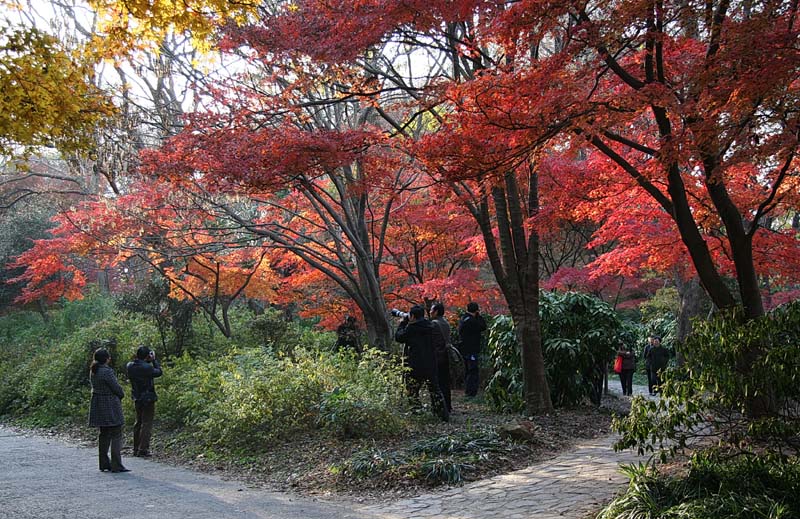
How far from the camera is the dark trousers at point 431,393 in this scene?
909 centimetres

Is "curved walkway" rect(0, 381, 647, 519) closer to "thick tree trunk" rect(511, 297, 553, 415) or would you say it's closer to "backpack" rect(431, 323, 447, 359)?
"thick tree trunk" rect(511, 297, 553, 415)

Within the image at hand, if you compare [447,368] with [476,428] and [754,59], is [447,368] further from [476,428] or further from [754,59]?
[754,59]

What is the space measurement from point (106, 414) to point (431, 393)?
14.3ft

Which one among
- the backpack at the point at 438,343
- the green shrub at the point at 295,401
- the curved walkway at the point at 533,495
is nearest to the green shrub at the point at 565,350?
the backpack at the point at 438,343

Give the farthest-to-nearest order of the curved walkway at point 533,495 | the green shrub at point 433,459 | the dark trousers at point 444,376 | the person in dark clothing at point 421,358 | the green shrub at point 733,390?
the dark trousers at point 444,376
the person in dark clothing at point 421,358
the green shrub at point 433,459
the curved walkway at point 533,495
the green shrub at point 733,390

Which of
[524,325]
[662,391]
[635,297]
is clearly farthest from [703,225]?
[635,297]

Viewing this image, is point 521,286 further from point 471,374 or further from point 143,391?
point 143,391

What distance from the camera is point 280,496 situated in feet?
22.1

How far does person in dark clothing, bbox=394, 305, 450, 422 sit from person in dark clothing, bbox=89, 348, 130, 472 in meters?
3.87

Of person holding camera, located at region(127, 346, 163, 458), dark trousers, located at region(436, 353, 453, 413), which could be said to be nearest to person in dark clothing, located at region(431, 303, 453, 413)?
dark trousers, located at region(436, 353, 453, 413)

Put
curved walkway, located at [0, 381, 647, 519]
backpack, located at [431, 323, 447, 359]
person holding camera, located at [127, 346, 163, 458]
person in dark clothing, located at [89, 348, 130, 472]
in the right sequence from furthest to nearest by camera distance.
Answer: person holding camera, located at [127, 346, 163, 458] → backpack, located at [431, 323, 447, 359] → person in dark clothing, located at [89, 348, 130, 472] → curved walkway, located at [0, 381, 647, 519]

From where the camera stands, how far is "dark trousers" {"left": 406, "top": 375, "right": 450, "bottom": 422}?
358 inches

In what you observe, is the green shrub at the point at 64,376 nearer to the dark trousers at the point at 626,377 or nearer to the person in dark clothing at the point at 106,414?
the person in dark clothing at the point at 106,414

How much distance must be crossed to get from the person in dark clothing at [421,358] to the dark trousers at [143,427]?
384cm
